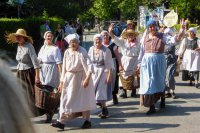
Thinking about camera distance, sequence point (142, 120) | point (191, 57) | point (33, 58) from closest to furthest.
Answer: point (33, 58), point (142, 120), point (191, 57)

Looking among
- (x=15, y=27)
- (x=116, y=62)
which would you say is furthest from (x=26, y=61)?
(x=15, y=27)

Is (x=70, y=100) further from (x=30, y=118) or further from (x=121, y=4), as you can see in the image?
(x=121, y=4)

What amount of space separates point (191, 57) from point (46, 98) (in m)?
6.68

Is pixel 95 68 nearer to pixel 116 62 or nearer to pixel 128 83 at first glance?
pixel 116 62

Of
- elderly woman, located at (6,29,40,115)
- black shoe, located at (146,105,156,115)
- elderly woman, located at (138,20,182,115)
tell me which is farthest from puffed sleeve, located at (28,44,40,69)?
black shoe, located at (146,105,156,115)

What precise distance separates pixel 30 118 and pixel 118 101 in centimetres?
985

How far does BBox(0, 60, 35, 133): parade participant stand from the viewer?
968 millimetres

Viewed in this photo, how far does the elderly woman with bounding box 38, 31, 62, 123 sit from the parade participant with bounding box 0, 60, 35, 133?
25.6 ft

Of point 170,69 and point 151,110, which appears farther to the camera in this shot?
point 170,69

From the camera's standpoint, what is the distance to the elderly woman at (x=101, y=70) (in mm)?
8773

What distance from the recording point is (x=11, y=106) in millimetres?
981

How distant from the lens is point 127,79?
36.7ft

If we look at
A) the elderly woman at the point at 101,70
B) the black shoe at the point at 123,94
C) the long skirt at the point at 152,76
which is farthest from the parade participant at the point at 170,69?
the elderly woman at the point at 101,70

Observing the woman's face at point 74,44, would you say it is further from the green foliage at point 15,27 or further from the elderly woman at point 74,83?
the green foliage at point 15,27
